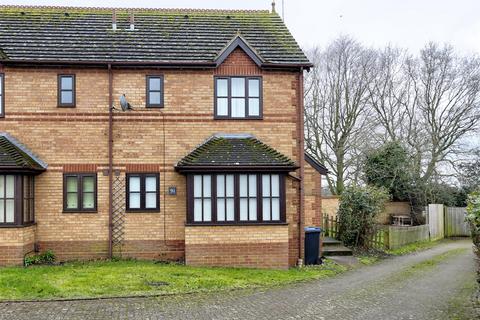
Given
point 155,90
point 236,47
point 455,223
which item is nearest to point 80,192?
point 155,90

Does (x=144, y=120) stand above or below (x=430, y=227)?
above

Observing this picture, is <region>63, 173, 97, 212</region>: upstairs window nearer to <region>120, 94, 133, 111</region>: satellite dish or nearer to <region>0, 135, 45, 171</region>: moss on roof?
<region>0, 135, 45, 171</region>: moss on roof

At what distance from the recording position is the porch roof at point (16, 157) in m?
14.3

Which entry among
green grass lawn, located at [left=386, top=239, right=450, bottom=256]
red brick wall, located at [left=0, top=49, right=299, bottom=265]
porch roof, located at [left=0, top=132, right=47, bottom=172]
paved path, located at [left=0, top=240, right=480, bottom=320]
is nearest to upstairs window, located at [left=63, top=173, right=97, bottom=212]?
red brick wall, located at [left=0, top=49, right=299, bottom=265]

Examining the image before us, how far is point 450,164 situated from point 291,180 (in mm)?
22660

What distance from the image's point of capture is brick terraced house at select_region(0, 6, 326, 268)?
1525 centimetres

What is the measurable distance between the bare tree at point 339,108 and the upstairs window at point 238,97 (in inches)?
744

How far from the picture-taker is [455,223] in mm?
31234

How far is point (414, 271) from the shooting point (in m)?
15.5

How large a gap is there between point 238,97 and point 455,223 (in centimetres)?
2070

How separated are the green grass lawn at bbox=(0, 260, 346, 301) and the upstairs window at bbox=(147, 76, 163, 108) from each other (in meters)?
5.00

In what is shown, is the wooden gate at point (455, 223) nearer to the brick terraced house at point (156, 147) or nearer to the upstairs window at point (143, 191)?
the brick terraced house at point (156, 147)

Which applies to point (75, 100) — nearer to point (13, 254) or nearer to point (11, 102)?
point (11, 102)

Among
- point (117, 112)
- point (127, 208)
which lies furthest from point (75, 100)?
point (127, 208)
